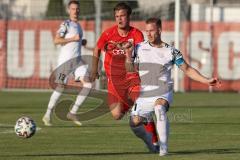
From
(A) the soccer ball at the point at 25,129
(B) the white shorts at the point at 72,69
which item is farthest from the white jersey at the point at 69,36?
(A) the soccer ball at the point at 25,129

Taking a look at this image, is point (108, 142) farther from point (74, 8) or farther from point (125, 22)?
point (74, 8)

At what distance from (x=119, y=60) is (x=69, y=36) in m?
4.44

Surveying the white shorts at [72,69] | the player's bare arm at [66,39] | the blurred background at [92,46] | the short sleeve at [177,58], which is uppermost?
the short sleeve at [177,58]

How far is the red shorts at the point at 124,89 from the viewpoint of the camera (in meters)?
14.6

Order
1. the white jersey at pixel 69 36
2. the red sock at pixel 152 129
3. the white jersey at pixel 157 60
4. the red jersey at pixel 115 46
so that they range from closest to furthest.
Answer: the white jersey at pixel 157 60, the red sock at pixel 152 129, the red jersey at pixel 115 46, the white jersey at pixel 69 36

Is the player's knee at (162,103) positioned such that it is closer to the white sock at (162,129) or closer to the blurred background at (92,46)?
the white sock at (162,129)

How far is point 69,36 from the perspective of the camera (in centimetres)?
1905

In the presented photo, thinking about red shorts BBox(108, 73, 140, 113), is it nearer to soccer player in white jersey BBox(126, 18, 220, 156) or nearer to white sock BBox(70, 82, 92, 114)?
soccer player in white jersey BBox(126, 18, 220, 156)

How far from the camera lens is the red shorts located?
14594 mm

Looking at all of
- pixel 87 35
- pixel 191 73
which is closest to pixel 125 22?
pixel 191 73

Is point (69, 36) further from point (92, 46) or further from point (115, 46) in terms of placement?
point (92, 46)

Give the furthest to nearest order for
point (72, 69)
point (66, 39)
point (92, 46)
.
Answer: point (92, 46)
point (72, 69)
point (66, 39)

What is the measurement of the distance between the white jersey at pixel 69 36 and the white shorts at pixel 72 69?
0.36 ft

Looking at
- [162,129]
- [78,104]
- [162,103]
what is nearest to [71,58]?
[78,104]
